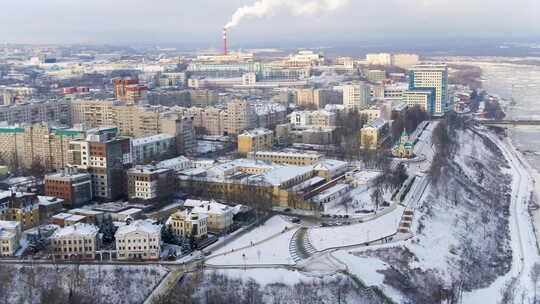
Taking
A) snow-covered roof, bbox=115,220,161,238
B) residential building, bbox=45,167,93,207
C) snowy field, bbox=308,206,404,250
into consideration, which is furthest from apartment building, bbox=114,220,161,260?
residential building, bbox=45,167,93,207

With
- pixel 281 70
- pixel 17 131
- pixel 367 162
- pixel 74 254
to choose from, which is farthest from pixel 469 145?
pixel 281 70

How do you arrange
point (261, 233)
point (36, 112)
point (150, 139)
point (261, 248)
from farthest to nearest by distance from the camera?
point (36, 112)
point (150, 139)
point (261, 233)
point (261, 248)

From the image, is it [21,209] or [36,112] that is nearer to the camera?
[21,209]

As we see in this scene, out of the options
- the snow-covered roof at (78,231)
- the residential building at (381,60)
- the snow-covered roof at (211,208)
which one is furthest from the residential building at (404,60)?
the snow-covered roof at (78,231)

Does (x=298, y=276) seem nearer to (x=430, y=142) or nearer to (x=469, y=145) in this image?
(x=430, y=142)

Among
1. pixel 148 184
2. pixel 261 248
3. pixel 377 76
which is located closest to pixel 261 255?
pixel 261 248

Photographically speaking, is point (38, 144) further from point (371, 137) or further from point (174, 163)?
point (371, 137)
